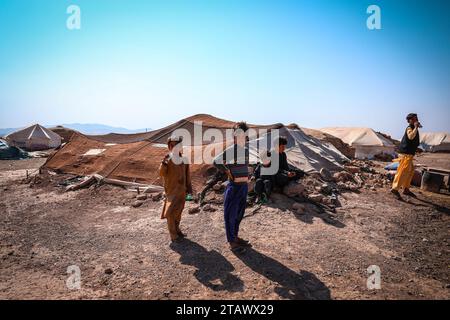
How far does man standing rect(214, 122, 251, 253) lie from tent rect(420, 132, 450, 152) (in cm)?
3240

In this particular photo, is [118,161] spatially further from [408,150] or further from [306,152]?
[408,150]

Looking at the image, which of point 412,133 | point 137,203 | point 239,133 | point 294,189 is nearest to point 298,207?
point 294,189

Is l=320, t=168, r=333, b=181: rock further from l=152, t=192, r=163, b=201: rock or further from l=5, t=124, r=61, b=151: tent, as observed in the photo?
l=5, t=124, r=61, b=151: tent

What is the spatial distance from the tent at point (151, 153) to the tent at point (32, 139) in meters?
15.4

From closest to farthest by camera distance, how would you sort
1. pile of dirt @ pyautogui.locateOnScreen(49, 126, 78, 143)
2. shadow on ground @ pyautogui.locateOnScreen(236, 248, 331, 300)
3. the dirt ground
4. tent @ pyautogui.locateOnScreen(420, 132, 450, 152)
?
1. shadow on ground @ pyautogui.locateOnScreen(236, 248, 331, 300)
2. the dirt ground
3. tent @ pyautogui.locateOnScreen(420, 132, 450, 152)
4. pile of dirt @ pyautogui.locateOnScreen(49, 126, 78, 143)

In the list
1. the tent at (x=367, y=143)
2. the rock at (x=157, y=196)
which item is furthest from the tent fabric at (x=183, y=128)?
the tent at (x=367, y=143)

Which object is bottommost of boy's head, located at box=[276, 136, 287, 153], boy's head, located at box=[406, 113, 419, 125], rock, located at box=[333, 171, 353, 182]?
rock, located at box=[333, 171, 353, 182]

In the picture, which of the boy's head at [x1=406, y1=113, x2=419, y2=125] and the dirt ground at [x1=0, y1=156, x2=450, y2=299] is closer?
the dirt ground at [x1=0, y1=156, x2=450, y2=299]

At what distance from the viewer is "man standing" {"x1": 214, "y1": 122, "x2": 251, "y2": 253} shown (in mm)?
3793

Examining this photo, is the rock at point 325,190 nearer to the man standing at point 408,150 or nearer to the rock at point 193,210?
the man standing at point 408,150

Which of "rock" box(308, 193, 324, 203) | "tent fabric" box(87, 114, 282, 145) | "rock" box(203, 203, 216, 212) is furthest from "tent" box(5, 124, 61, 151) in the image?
"rock" box(308, 193, 324, 203)

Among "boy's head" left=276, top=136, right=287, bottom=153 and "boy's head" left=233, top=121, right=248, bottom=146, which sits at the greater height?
"boy's head" left=233, top=121, right=248, bottom=146
